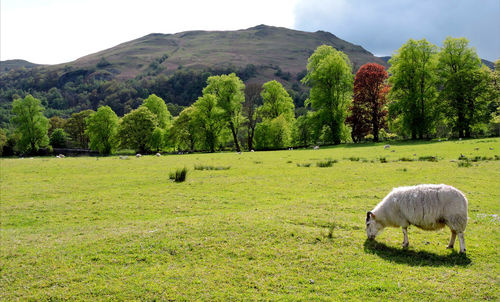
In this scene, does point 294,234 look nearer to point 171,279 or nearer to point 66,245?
point 171,279

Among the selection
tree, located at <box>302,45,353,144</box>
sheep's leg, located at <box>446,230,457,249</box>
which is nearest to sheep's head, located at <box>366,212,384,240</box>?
sheep's leg, located at <box>446,230,457,249</box>

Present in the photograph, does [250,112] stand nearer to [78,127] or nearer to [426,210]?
[426,210]

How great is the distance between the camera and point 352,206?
514 inches

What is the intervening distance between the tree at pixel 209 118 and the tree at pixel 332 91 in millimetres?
19702

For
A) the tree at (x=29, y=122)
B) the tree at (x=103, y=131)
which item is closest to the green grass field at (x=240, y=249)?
the tree at (x=103, y=131)

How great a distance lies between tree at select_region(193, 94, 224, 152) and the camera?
192 feet

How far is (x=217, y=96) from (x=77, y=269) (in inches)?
2184

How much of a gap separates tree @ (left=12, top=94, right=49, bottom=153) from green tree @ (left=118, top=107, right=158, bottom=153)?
25.3m

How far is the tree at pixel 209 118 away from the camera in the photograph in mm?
58562

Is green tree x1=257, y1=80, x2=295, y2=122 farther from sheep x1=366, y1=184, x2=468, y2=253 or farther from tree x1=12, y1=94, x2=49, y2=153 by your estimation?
tree x1=12, y1=94, x2=49, y2=153

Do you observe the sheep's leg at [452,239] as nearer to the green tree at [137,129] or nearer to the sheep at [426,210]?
the sheep at [426,210]

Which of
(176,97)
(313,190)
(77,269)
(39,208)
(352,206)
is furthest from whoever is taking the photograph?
(176,97)

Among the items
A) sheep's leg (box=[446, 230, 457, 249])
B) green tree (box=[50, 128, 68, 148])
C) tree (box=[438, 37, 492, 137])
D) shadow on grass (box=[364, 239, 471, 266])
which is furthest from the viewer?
green tree (box=[50, 128, 68, 148])

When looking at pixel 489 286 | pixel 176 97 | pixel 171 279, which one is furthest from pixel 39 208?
pixel 176 97
